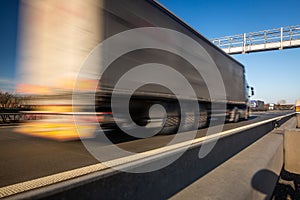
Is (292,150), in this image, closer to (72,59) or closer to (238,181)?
(238,181)

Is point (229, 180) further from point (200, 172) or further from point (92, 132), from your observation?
point (92, 132)

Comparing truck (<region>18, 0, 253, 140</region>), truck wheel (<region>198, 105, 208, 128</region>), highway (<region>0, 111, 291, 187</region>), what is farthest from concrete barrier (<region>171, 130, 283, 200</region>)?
truck wheel (<region>198, 105, 208, 128</region>)

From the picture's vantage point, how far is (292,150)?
4914 millimetres

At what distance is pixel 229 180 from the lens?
2.43 metres

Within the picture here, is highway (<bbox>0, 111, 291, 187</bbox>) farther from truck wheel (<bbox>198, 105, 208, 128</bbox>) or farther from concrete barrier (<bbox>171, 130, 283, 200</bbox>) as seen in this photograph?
truck wheel (<bbox>198, 105, 208, 128</bbox>)

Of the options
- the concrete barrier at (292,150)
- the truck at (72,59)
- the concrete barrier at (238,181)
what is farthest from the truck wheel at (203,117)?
the concrete barrier at (238,181)

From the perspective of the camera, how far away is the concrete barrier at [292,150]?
4.81 meters

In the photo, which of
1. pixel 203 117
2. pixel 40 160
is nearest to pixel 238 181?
pixel 40 160

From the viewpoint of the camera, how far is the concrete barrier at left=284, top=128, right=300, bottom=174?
15.8 feet

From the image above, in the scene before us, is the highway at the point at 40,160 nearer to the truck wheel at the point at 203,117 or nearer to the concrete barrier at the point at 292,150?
the concrete barrier at the point at 292,150

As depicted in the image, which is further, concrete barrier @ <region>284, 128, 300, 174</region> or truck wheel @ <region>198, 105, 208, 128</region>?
truck wheel @ <region>198, 105, 208, 128</region>

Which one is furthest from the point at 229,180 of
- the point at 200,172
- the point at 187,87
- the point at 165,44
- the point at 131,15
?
the point at 187,87

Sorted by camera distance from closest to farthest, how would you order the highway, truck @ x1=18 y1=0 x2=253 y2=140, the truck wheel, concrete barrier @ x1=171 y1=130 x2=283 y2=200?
concrete barrier @ x1=171 y1=130 x2=283 y2=200 → the highway → truck @ x1=18 y1=0 x2=253 y2=140 → the truck wheel

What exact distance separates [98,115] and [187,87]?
4587 millimetres
